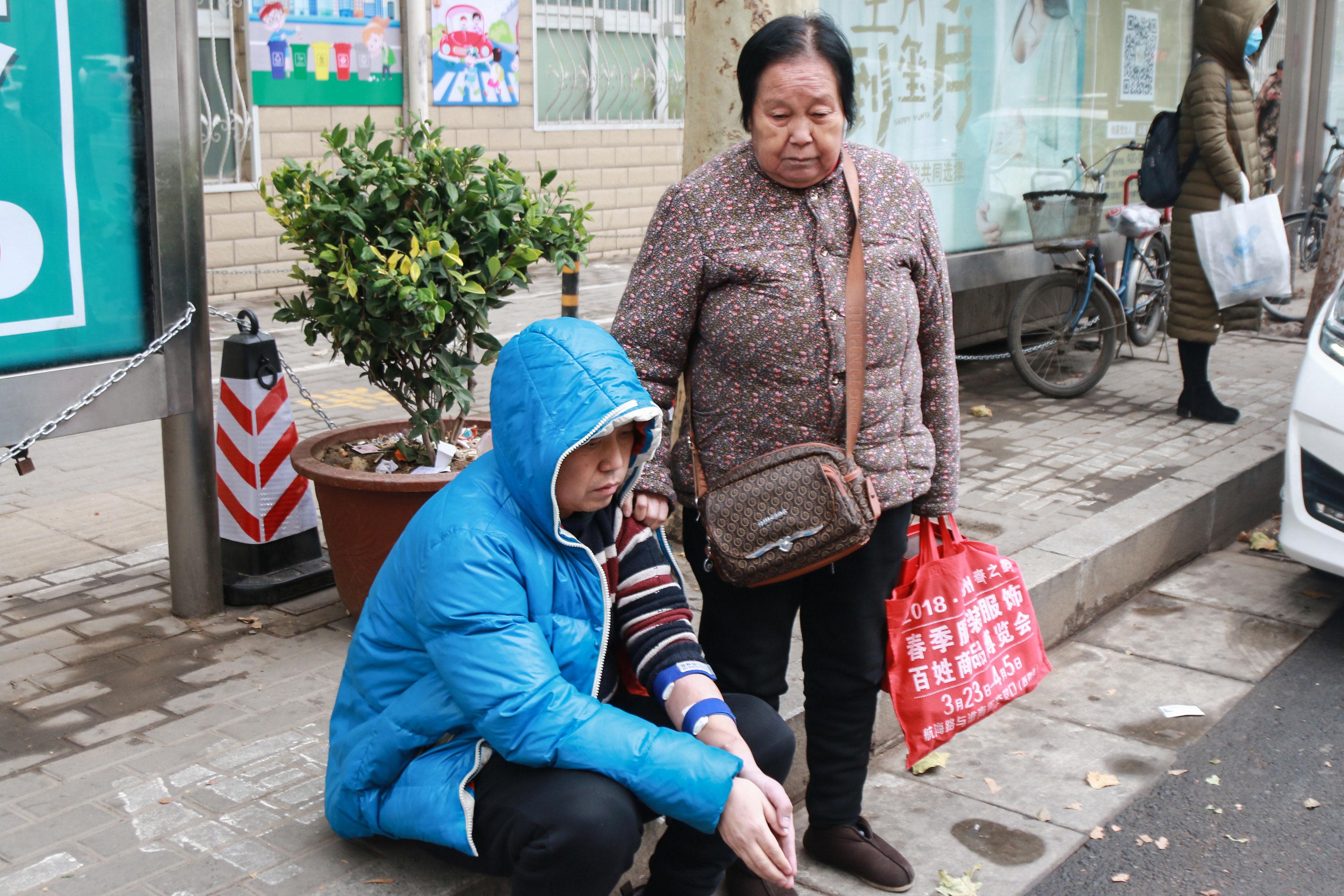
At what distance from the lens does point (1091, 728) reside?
4.10 meters

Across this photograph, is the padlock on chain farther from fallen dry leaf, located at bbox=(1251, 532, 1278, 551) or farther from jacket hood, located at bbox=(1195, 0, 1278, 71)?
jacket hood, located at bbox=(1195, 0, 1278, 71)

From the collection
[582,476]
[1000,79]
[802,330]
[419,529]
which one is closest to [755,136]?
[802,330]

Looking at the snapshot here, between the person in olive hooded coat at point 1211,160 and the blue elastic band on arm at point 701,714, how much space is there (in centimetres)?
516

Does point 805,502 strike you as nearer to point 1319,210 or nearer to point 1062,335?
point 1062,335

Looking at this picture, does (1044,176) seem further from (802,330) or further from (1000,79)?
(802,330)

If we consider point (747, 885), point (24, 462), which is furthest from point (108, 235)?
point (747, 885)

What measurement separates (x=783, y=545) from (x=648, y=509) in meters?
0.29

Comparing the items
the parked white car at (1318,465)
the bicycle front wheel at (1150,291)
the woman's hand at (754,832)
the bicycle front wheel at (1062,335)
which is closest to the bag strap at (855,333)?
the woman's hand at (754,832)

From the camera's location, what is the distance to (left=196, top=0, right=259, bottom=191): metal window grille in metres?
9.75

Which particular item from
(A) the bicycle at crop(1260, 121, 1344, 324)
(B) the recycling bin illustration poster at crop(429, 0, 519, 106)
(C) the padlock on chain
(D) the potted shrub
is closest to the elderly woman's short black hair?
(D) the potted shrub

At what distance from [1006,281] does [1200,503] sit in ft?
9.24

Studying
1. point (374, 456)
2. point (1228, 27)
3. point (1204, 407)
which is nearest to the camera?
point (374, 456)

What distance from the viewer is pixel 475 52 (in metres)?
11.6

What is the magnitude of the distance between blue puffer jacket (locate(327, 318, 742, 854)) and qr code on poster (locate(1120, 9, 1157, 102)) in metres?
7.67
